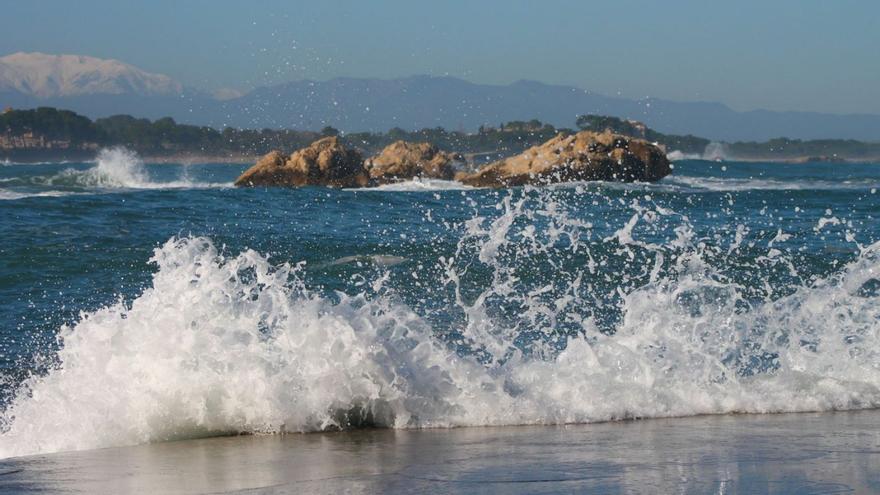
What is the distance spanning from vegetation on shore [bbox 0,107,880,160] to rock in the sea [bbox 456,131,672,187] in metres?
30.2

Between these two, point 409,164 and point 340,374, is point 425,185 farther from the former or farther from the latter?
point 340,374

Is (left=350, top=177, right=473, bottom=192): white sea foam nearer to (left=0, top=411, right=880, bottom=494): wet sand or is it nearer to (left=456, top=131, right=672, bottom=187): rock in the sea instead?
(left=456, top=131, right=672, bottom=187): rock in the sea

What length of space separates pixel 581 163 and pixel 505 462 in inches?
1034

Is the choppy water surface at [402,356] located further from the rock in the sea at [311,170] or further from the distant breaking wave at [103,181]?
the distant breaking wave at [103,181]

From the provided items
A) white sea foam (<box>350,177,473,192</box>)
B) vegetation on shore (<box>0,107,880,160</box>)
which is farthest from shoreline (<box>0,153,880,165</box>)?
white sea foam (<box>350,177,473,192</box>)

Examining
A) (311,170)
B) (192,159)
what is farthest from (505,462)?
(192,159)

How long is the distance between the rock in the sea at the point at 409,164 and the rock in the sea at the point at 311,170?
119 cm

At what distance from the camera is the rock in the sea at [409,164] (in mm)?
34188

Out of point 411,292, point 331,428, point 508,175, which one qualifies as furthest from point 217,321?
point 508,175

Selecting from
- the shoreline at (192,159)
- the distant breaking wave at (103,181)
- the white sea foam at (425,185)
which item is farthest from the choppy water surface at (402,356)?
the shoreline at (192,159)

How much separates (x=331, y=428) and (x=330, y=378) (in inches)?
10.9

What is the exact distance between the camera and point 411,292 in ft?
39.0

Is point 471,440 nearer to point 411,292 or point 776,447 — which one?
point 776,447

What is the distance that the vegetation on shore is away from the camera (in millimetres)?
71188
